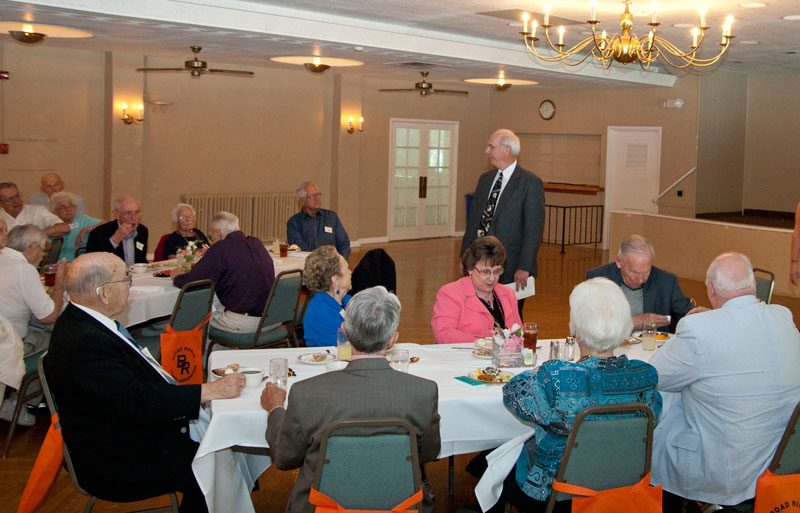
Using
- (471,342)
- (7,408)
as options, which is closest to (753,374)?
(471,342)

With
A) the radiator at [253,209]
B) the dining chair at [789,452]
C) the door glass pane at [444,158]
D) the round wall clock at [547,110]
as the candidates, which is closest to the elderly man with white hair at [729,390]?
the dining chair at [789,452]

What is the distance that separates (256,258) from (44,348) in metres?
1.49

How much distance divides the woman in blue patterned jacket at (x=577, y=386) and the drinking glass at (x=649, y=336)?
3.56 feet

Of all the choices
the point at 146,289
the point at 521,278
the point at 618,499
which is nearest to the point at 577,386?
the point at 618,499

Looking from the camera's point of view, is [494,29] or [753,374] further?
[494,29]

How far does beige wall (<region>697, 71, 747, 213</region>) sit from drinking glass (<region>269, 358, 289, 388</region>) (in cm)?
1120

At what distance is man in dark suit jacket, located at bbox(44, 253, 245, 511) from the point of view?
9.45ft

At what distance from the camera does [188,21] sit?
7062 mm

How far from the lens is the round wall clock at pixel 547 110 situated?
15073 mm

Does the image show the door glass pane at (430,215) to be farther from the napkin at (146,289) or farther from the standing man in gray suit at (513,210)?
the napkin at (146,289)

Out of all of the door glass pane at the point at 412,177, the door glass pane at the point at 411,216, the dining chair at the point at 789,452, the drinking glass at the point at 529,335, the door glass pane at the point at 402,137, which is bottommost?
the dining chair at the point at 789,452

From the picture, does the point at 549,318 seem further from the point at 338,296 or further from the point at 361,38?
the point at 338,296

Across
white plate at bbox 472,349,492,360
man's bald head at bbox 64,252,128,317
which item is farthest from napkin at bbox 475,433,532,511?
man's bald head at bbox 64,252,128,317

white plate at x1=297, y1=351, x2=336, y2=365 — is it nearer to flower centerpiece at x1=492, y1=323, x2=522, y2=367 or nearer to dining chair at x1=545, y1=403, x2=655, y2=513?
flower centerpiece at x1=492, y1=323, x2=522, y2=367
